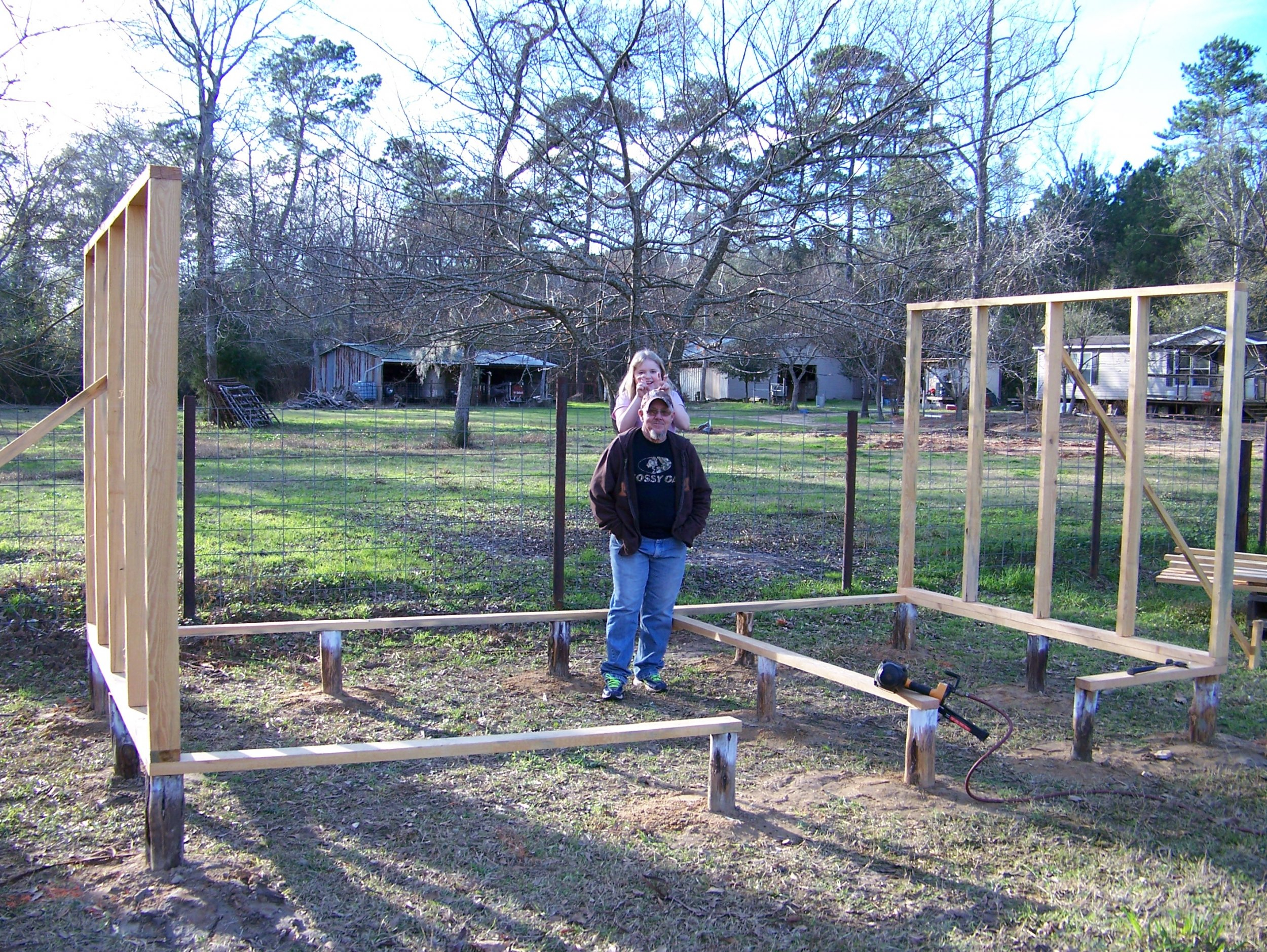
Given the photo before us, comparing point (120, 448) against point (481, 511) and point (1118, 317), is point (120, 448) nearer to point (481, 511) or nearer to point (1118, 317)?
point (481, 511)

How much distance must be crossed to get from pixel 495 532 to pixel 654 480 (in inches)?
155

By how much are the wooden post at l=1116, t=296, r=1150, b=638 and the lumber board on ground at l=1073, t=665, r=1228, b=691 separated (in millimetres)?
342

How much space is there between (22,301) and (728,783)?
630 cm

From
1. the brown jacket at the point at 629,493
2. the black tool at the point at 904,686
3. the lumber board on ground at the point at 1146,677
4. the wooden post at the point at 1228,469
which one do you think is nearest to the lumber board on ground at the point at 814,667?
the black tool at the point at 904,686

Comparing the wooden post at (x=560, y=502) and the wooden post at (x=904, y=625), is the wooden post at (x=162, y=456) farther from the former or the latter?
the wooden post at (x=904, y=625)

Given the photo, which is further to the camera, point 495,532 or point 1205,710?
point 495,532

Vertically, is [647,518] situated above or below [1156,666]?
above

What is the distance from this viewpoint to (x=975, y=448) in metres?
6.00

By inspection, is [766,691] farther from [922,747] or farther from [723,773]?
[723,773]

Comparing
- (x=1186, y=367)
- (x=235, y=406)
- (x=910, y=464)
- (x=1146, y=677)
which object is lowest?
(x=1146, y=677)

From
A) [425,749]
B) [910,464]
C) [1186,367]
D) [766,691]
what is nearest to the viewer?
[425,749]

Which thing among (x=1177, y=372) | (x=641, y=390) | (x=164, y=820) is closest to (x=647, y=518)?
(x=641, y=390)

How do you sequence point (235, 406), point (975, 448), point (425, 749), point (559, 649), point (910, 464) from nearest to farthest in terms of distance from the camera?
1. point (425, 749)
2. point (559, 649)
3. point (975, 448)
4. point (910, 464)
5. point (235, 406)

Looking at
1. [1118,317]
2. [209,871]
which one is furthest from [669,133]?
[1118,317]
